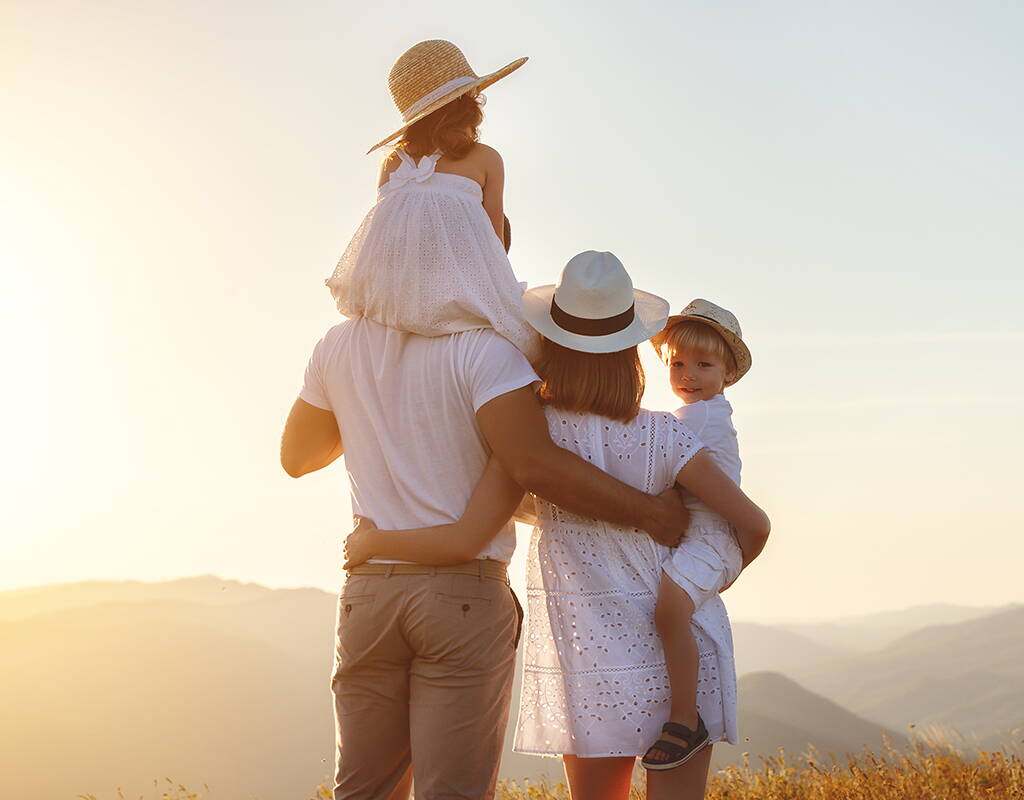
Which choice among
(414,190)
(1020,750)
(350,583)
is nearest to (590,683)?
(350,583)

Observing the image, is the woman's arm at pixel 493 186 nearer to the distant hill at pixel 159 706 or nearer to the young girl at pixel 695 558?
the young girl at pixel 695 558

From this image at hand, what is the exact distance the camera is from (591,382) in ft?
12.0

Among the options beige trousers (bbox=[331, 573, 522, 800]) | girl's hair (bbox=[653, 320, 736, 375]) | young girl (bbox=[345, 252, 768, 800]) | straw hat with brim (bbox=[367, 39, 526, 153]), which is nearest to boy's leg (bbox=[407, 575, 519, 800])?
beige trousers (bbox=[331, 573, 522, 800])

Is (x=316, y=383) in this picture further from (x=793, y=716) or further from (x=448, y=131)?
(x=793, y=716)

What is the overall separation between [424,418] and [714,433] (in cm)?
107

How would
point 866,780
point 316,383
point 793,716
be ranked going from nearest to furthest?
point 316,383
point 866,780
point 793,716

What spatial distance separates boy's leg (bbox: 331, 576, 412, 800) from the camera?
3438mm

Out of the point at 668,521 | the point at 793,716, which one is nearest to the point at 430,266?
the point at 668,521

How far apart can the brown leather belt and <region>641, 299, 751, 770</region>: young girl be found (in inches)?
22.1

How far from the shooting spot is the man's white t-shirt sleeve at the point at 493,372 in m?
3.38

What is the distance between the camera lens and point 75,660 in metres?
142

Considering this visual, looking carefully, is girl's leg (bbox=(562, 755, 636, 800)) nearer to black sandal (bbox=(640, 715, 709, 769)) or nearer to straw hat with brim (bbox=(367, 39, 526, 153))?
black sandal (bbox=(640, 715, 709, 769))

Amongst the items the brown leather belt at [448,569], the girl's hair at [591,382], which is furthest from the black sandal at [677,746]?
the girl's hair at [591,382]

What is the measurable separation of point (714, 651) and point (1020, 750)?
4637mm
